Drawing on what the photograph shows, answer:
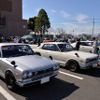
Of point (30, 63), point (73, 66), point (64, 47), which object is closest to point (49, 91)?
point (30, 63)

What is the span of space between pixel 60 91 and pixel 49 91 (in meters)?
0.35

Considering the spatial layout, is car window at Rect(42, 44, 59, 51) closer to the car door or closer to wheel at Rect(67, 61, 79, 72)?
the car door

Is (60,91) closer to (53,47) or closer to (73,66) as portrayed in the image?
(73,66)

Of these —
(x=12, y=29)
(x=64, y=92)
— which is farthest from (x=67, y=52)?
(x=12, y=29)

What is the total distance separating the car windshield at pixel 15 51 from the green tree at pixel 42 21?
50.7 meters

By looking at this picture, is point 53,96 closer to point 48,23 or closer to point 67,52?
point 67,52

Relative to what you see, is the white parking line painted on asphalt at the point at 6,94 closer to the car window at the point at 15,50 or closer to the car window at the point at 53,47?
the car window at the point at 15,50

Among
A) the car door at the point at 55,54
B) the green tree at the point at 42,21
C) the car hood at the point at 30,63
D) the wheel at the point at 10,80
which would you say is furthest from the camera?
the green tree at the point at 42,21

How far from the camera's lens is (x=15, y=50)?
644 cm

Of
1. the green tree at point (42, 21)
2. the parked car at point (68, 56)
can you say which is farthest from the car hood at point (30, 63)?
the green tree at point (42, 21)

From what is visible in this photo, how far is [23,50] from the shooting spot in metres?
6.63

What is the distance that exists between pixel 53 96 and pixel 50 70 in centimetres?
89

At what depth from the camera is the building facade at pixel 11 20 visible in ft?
157

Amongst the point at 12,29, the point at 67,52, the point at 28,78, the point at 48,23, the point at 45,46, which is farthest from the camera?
the point at 48,23
